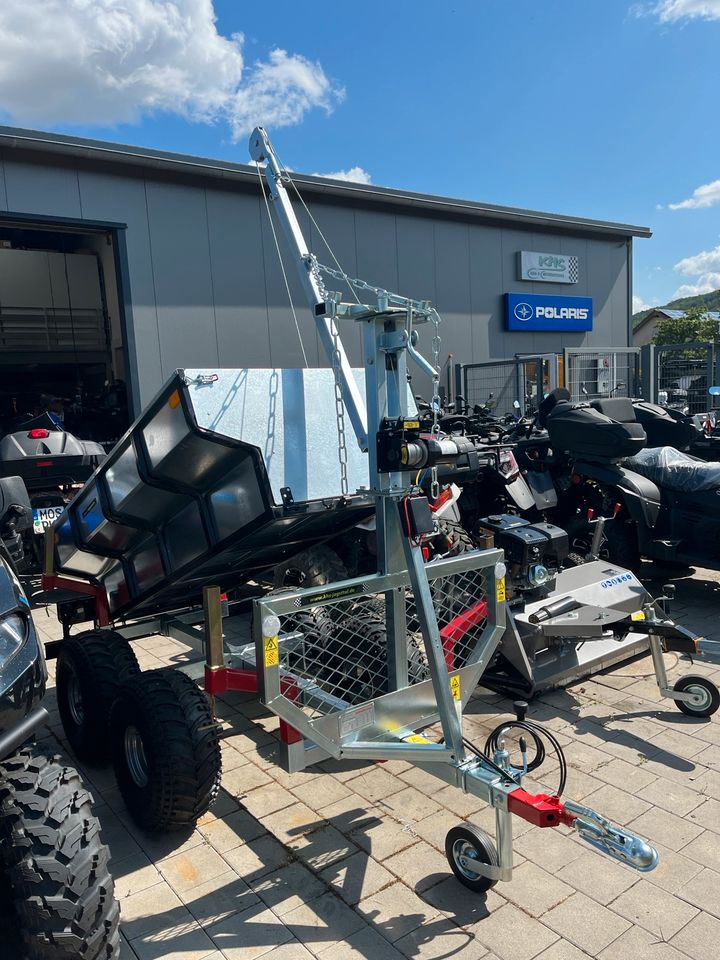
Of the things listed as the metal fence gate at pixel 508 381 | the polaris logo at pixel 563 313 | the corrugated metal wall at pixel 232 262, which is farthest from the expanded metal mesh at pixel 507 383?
the polaris logo at pixel 563 313

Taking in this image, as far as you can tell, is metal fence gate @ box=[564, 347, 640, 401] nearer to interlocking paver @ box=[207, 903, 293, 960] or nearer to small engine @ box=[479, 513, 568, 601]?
small engine @ box=[479, 513, 568, 601]

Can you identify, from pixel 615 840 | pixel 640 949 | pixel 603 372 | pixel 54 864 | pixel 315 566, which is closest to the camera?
pixel 54 864

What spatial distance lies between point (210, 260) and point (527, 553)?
8.66m

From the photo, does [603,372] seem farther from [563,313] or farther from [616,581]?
[616,581]

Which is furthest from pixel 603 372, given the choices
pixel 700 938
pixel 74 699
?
pixel 700 938

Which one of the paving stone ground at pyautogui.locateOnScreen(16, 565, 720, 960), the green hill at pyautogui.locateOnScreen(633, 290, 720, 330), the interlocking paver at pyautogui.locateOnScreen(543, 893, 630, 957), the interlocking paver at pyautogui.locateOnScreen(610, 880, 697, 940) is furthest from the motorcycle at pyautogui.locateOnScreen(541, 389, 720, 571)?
the green hill at pyautogui.locateOnScreen(633, 290, 720, 330)

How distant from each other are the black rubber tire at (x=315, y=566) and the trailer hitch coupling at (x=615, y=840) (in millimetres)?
2272

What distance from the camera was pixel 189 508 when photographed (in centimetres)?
351

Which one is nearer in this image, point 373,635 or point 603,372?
point 373,635

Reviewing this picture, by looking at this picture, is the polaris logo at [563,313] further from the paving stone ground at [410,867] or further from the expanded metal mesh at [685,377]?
the paving stone ground at [410,867]

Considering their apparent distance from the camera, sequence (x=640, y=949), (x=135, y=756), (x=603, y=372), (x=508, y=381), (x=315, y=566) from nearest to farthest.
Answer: (x=640, y=949) < (x=135, y=756) < (x=315, y=566) < (x=603, y=372) < (x=508, y=381)

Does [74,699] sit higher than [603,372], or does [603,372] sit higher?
[603,372]

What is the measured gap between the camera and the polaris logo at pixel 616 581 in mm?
4355

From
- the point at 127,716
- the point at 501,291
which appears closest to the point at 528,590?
the point at 127,716
